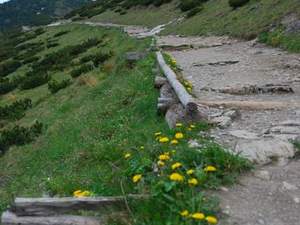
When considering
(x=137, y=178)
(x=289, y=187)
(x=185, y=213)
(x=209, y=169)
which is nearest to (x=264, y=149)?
(x=289, y=187)

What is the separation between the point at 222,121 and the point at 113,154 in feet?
5.64

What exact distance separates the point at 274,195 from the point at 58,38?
42.7 m

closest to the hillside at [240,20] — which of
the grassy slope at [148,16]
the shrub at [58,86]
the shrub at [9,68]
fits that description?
the grassy slope at [148,16]

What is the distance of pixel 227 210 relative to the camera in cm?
498

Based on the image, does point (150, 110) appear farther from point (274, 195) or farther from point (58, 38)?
point (58, 38)

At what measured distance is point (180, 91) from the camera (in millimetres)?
9570

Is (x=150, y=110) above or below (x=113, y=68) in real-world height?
above

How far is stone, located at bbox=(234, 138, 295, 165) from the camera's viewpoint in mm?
6305

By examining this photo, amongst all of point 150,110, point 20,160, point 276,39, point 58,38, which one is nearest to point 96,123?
point 150,110

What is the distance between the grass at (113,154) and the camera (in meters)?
5.16

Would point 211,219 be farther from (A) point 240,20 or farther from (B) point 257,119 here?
(A) point 240,20

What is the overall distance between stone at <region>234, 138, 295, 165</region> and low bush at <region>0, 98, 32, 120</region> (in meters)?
14.2

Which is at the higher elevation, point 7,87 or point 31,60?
point 7,87

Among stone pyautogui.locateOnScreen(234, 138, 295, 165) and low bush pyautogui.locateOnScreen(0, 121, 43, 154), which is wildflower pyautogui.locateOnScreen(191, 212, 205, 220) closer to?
stone pyautogui.locateOnScreen(234, 138, 295, 165)
